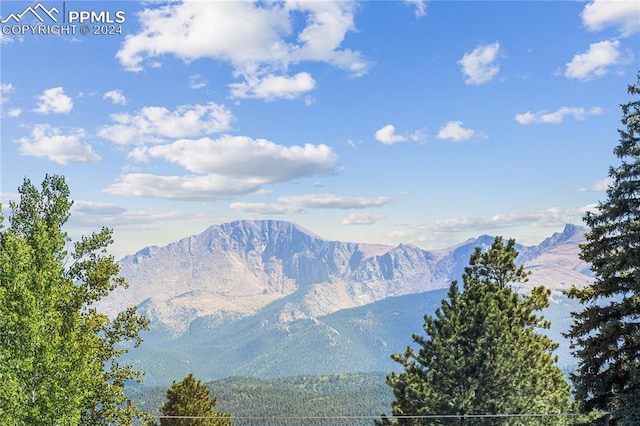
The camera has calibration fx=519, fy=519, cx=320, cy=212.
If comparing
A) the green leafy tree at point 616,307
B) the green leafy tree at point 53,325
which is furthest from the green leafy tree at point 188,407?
the green leafy tree at point 616,307

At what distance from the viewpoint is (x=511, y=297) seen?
2945 centimetres

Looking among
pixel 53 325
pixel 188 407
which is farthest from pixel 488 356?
pixel 188 407

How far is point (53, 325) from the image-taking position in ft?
65.5

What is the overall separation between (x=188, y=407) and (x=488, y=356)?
2527cm

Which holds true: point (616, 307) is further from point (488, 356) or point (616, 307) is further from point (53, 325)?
point (53, 325)

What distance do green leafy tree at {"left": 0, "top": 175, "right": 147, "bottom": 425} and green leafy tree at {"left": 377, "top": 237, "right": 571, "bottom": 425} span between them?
15.9m

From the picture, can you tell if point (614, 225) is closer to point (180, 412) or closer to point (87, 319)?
point (87, 319)

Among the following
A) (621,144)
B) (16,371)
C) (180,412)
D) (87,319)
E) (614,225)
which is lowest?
(180,412)

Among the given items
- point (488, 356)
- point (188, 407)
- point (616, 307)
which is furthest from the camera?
point (188, 407)

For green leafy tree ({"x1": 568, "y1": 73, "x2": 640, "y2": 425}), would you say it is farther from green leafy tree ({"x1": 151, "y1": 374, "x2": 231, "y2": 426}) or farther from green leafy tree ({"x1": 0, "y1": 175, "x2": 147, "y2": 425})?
green leafy tree ({"x1": 151, "y1": 374, "x2": 231, "y2": 426})

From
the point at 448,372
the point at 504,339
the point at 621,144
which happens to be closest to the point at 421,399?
the point at 448,372

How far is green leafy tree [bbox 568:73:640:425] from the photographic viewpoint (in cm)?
1805

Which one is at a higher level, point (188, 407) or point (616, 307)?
point (616, 307)

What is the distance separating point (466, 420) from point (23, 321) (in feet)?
72.1
